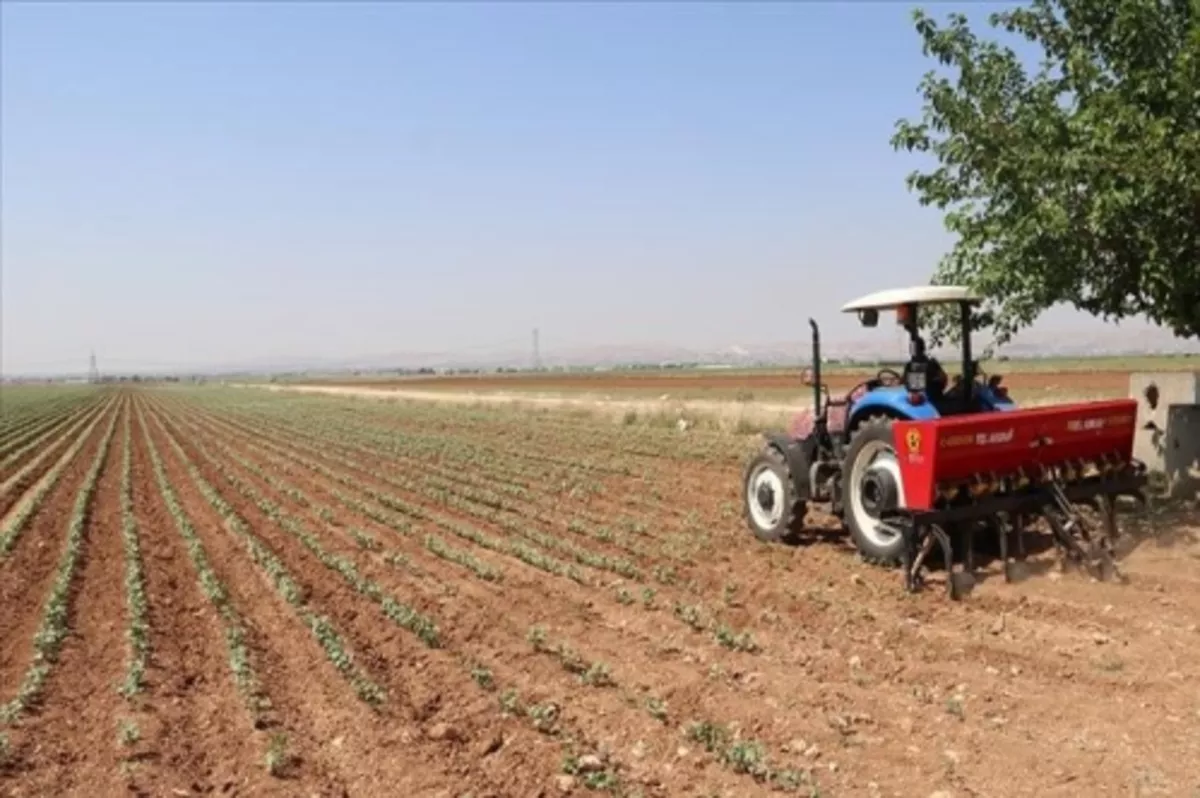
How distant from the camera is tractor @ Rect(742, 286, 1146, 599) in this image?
7.62 meters

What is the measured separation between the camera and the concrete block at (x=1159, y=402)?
1048 cm

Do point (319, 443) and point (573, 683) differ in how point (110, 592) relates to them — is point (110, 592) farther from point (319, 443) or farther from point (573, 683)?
point (319, 443)

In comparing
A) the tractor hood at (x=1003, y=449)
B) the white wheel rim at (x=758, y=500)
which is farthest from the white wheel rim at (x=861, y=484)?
the white wheel rim at (x=758, y=500)

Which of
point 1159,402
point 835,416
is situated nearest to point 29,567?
point 835,416

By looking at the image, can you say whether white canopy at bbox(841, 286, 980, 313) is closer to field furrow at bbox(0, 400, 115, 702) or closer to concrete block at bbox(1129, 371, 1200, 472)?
concrete block at bbox(1129, 371, 1200, 472)

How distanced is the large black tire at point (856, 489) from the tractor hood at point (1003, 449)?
56cm

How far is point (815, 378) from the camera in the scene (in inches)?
358

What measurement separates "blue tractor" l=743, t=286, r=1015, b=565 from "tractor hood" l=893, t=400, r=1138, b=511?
36 centimetres

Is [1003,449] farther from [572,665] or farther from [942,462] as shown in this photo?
[572,665]

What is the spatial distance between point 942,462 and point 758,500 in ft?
9.43

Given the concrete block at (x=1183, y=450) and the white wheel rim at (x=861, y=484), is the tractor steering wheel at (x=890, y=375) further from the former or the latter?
the concrete block at (x=1183, y=450)

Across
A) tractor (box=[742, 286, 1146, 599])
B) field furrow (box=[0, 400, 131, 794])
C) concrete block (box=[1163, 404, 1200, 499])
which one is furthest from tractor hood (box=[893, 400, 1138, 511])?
field furrow (box=[0, 400, 131, 794])

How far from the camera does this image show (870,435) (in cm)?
841

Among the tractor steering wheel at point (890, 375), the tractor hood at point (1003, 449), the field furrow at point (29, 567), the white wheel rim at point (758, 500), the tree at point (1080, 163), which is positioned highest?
the tree at point (1080, 163)
